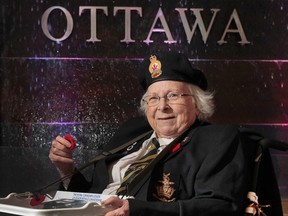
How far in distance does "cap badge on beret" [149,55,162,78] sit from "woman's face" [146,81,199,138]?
38 millimetres

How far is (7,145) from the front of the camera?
190 inches

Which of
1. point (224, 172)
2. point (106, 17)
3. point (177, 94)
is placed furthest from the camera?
point (106, 17)

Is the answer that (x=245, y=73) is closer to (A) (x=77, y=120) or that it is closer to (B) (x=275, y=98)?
(B) (x=275, y=98)

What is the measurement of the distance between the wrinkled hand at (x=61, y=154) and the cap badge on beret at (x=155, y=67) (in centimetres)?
47

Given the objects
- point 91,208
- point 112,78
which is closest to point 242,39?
point 112,78

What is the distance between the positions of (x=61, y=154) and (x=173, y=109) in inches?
21.0

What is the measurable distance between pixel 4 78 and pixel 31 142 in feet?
1.83

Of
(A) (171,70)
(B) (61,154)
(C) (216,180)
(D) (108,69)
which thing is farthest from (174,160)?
(D) (108,69)

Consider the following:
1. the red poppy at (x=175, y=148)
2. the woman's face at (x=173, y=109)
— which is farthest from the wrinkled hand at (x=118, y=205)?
the woman's face at (x=173, y=109)

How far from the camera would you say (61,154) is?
103 inches

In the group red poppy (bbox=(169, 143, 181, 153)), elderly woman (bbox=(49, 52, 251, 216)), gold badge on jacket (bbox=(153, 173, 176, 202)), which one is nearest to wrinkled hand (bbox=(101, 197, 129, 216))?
elderly woman (bbox=(49, 52, 251, 216))

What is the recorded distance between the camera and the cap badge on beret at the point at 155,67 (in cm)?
257

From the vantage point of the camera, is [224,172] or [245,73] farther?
[245,73]

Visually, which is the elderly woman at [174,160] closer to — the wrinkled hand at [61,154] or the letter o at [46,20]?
the wrinkled hand at [61,154]
